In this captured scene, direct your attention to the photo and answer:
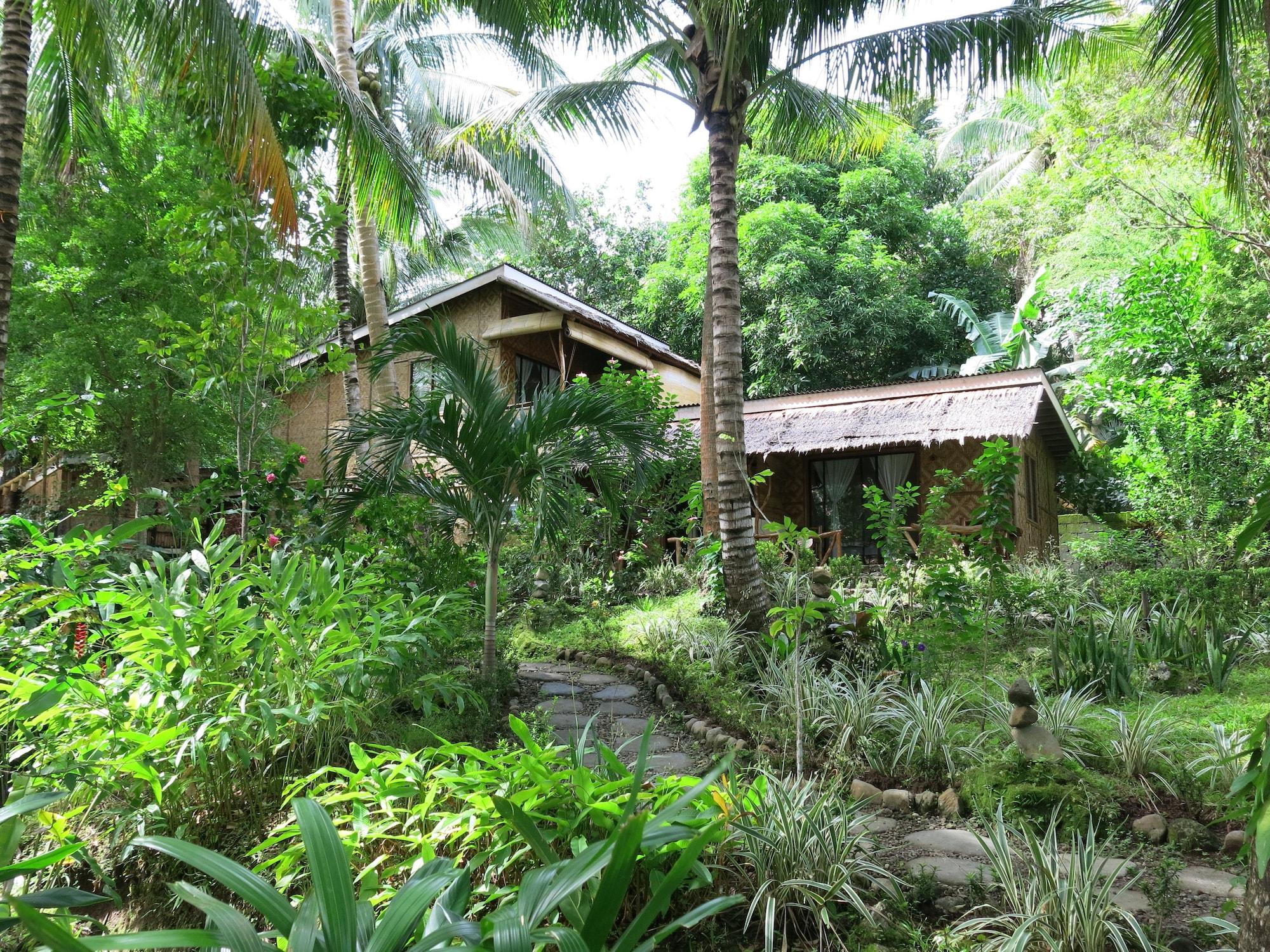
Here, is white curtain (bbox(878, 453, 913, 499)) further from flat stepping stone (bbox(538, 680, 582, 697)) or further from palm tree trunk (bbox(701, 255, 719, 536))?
flat stepping stone (bbox(538, 680, 582, 697))

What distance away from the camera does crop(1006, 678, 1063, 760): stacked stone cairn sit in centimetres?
379

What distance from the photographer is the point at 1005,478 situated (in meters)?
5.48

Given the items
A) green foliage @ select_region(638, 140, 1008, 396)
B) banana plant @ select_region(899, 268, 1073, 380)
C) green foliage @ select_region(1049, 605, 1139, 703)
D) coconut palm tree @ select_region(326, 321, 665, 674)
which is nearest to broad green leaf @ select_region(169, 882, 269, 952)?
coconut palm tree @ select_region(326, 321, 665, 674)

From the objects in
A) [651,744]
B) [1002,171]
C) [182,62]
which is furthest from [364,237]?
[1002,171]

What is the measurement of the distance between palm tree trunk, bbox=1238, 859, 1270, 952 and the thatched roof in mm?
9235

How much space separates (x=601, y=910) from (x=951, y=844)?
6.95 ft

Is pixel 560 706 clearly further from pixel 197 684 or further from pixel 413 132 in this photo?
pixel 413 132

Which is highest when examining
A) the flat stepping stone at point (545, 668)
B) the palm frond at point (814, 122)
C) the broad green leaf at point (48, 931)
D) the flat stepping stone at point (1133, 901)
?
the palm frond at point (814, 122)

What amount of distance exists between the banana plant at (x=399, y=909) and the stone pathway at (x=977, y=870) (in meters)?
1.40

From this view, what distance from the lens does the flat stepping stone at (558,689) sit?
18.2 ft

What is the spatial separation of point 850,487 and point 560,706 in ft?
31.2

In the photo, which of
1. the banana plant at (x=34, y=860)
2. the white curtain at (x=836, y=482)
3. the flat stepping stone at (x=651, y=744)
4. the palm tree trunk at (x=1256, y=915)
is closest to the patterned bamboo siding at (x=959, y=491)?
the white curtain at (x=836, y=482)

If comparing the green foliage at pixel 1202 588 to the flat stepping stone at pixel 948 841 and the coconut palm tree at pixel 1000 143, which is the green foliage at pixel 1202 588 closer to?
the flat stepping stone at pixel 948 841

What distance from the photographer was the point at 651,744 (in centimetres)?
460
